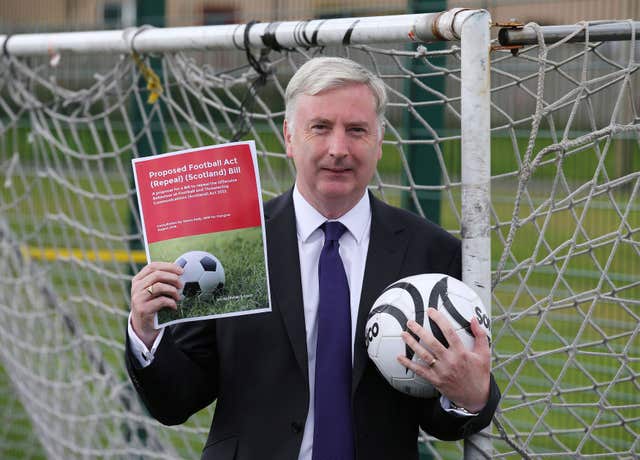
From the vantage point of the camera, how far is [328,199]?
261cm

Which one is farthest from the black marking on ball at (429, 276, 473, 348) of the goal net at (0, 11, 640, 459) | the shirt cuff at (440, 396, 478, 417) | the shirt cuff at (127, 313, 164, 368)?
the shirt cuff at (127, 313, 164, 368)

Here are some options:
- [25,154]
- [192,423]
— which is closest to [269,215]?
[192,423]

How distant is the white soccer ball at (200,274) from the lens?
2.54 metres

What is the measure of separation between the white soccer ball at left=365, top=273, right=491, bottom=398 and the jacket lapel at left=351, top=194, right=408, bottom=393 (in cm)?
8

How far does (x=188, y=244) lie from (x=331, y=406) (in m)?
0.59

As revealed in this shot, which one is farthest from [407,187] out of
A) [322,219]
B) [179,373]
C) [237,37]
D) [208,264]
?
[179,373]

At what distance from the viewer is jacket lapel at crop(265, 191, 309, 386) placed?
2561mm

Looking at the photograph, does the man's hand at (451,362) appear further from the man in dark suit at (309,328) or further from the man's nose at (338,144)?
Result: the man's nose at (338,144)

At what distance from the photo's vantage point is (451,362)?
231cm

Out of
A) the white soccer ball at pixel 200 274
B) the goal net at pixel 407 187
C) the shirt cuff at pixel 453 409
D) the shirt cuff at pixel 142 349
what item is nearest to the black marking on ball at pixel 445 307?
the shirt cuff at pixel 453 409

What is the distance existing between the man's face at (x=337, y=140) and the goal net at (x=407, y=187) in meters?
0.51

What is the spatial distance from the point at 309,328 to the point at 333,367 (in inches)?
5.3

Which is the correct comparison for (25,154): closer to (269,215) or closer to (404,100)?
(404,100)

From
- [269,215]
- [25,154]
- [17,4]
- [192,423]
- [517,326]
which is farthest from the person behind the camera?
[17,4]
